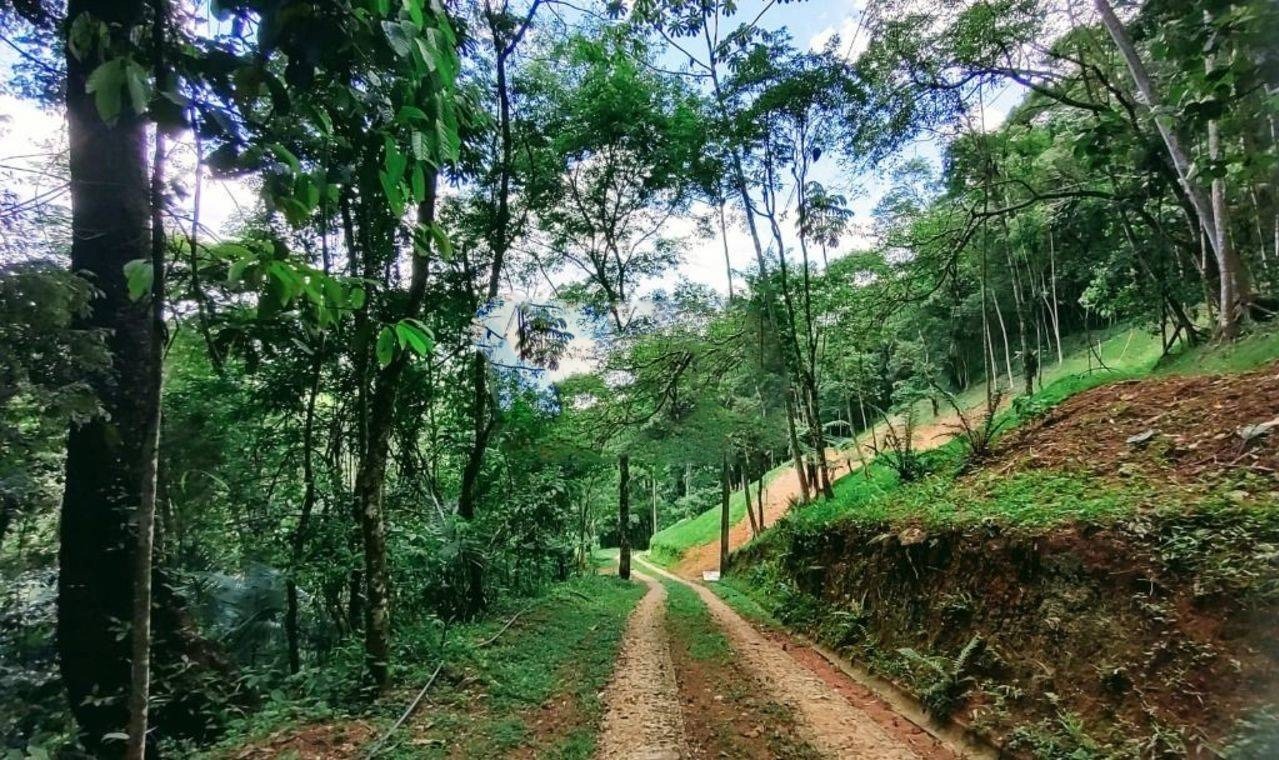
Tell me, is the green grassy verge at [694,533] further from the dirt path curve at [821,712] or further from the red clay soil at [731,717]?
the red clay soil at [731,717]

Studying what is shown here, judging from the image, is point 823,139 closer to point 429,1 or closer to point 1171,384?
point 1171,384

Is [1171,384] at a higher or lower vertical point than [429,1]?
lower

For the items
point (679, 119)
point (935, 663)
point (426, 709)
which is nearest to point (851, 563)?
point (935, 663)

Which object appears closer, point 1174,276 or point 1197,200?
point 1197,200

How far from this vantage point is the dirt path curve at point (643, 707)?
15.6 ft

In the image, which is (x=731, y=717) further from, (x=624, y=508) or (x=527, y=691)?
(x=624, y=508)

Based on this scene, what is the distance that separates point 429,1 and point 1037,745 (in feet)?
18.0

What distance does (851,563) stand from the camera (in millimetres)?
8547

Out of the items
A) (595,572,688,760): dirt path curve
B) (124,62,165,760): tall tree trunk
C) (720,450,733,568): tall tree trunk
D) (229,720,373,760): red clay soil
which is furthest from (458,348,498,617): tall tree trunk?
(720,450,733,568): tall tree trunk

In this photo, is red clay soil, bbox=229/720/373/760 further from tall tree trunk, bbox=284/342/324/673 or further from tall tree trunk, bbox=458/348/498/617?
tall tree trunk, bbox=458/348/498/617

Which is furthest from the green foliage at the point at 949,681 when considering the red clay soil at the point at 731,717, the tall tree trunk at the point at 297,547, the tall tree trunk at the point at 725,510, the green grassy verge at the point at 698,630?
the tall tree trunk at the point at 725,510

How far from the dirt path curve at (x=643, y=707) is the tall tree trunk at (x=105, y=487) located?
10.7 ft

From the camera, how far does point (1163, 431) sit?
5930mm

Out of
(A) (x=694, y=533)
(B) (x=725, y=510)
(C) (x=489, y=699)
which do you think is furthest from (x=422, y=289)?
(A) (x=694, y=533)
